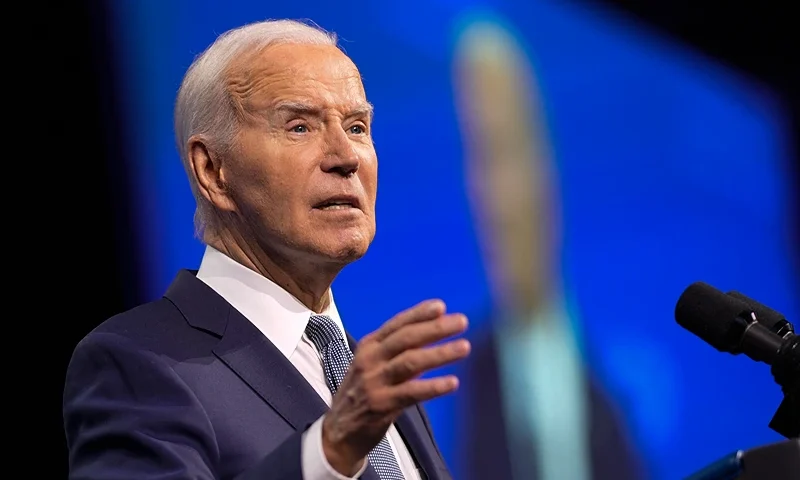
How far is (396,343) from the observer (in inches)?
46.8

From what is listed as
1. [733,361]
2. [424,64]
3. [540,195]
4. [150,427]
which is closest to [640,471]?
[733,361]

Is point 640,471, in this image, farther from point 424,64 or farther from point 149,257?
point 149,257

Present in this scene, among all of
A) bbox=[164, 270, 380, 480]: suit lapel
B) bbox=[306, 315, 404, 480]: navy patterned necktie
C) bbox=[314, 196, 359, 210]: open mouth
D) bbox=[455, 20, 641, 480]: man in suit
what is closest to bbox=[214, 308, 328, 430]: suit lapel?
bbox=[164, 270, 380, 480]: suit lapel

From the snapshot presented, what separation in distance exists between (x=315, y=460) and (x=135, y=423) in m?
0.32

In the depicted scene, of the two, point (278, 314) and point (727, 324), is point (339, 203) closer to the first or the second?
point (278, 314)

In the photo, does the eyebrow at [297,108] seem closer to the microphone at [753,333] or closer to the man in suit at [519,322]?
the microphone at [753,333]

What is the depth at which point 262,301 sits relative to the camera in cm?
181

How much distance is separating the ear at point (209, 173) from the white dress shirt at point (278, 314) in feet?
0.36

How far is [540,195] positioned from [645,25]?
0.70 meters

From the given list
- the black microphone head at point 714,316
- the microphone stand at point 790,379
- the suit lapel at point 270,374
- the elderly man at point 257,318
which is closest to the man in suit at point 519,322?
the elderly man at point 257,318

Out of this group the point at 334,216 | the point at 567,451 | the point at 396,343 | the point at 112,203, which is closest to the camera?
the point at 396,343

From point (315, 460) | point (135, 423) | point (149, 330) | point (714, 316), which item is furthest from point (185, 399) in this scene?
point (714, 316)

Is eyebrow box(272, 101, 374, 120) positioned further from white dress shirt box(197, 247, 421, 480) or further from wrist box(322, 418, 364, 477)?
wrist box(322, 418, 364, 477)

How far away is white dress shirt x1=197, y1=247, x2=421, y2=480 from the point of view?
1779 mm
